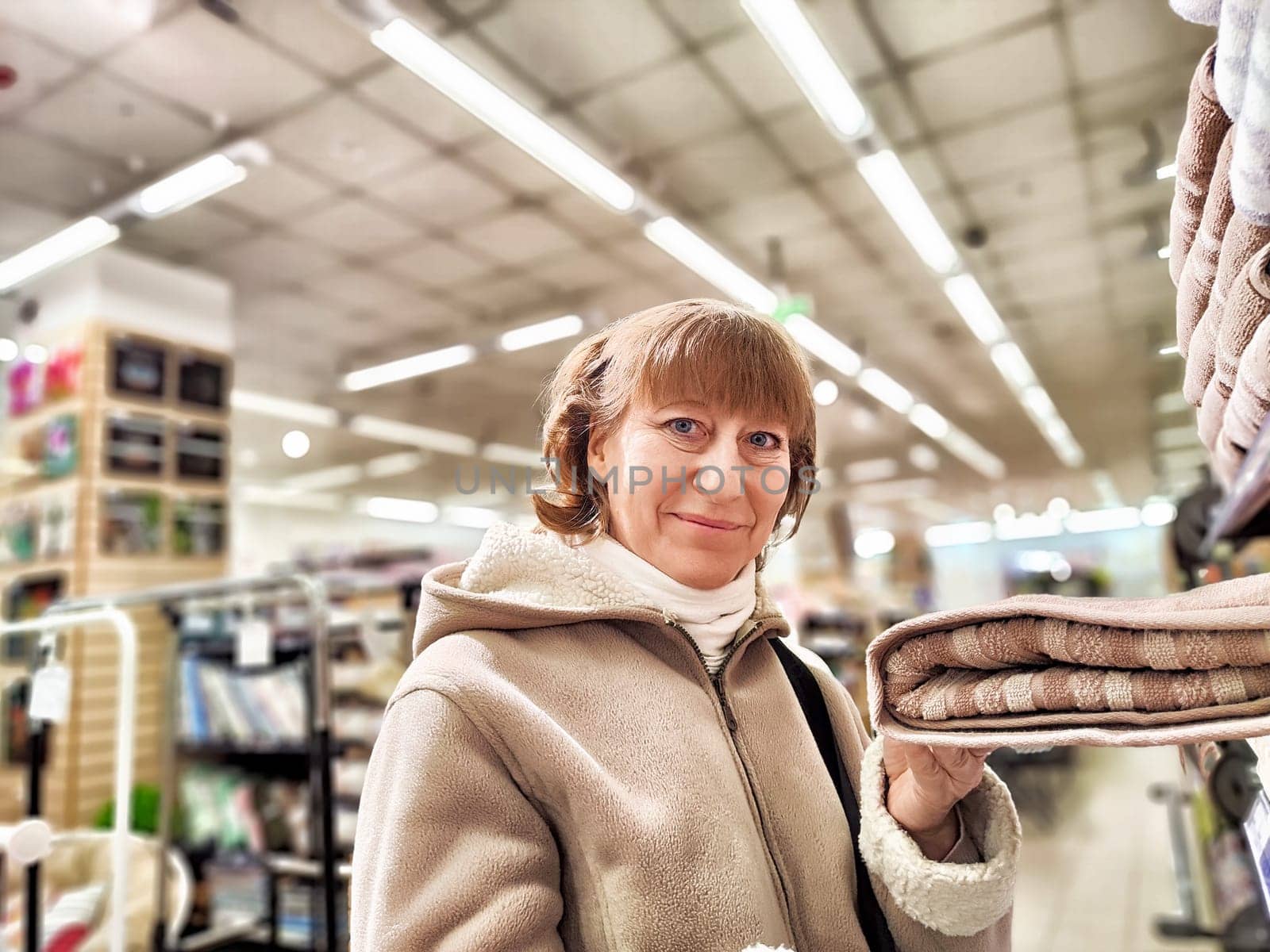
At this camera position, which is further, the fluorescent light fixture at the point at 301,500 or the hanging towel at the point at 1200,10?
the fluorescent light fixture at the point at 301,500

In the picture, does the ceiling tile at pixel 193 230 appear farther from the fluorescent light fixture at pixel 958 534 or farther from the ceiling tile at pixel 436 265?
the fluorescent light fixture at pixel 958 534

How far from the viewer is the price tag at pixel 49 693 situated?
6.38ft

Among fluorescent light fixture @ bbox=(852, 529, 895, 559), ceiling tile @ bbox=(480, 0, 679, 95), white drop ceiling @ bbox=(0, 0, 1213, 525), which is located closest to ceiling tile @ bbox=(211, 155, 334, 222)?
white drop ceiling @ bbox=(0, 0, 1213, 525)

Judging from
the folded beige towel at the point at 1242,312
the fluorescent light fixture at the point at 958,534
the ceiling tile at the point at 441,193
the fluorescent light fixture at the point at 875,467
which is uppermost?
the ceiling tile at the point at 441,193

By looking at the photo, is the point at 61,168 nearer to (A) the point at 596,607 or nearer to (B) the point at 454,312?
(B) the point at 454,312

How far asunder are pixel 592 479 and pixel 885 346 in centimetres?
713

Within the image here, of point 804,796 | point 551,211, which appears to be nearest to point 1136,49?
point 551,211

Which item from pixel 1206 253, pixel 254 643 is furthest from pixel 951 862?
pixel 254 643

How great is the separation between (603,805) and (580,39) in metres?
3.49

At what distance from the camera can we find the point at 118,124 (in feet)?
13.4

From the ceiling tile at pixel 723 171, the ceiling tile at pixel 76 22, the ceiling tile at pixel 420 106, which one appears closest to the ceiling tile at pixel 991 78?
the ceiling tile at pixel 723 171

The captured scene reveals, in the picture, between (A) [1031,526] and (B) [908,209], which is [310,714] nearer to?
(A) [1031,526]

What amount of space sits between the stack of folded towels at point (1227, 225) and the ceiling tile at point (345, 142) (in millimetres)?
3922

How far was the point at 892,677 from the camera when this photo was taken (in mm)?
689
